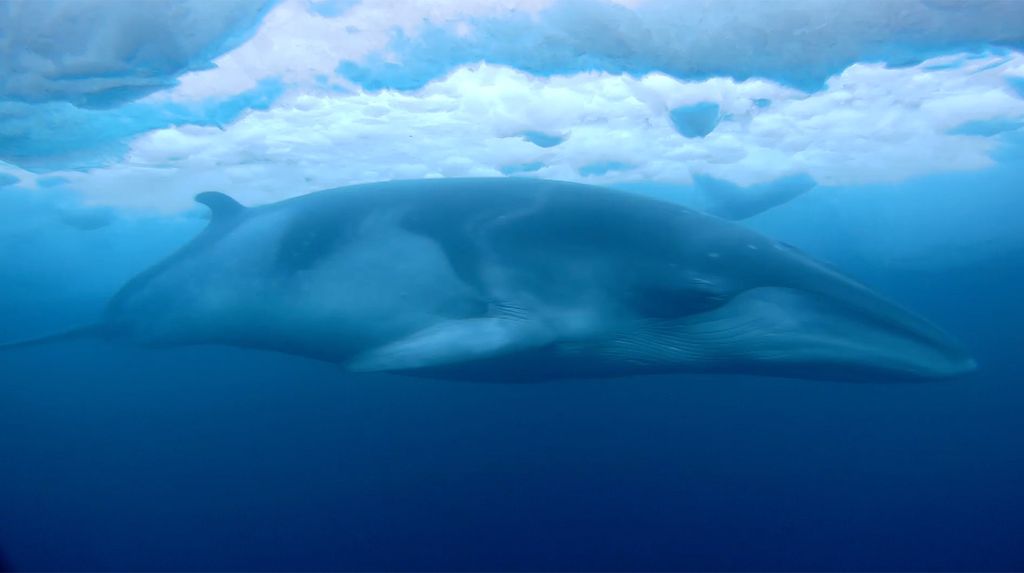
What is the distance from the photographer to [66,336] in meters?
8.83

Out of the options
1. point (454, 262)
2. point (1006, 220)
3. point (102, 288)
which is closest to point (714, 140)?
point (454, 262)

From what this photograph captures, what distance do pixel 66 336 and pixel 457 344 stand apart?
24.6 feet

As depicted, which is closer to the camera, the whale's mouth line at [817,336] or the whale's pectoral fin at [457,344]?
the whale's mouth line at [817,336]

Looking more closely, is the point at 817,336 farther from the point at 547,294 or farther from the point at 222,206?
the point at 222,206

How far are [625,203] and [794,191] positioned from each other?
503 inches

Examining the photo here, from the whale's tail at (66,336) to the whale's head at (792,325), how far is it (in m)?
8.47

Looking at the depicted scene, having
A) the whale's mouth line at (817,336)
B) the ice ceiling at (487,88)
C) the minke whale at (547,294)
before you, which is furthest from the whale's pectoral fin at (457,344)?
the ice ceiling at (487,88)

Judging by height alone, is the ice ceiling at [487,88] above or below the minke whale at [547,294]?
above

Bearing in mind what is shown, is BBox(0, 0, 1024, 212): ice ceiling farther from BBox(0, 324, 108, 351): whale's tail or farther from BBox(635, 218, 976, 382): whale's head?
BBox(635, 218, 976, 382): whale's head

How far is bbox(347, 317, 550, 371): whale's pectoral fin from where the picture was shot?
4875 mm

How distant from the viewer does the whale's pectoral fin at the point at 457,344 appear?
4875mm

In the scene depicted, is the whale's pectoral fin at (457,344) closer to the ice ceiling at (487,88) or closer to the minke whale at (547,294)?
the minke whale at (547,294)

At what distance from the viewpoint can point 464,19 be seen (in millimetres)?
8453

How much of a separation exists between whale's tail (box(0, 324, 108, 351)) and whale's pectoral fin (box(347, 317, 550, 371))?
608 cm
